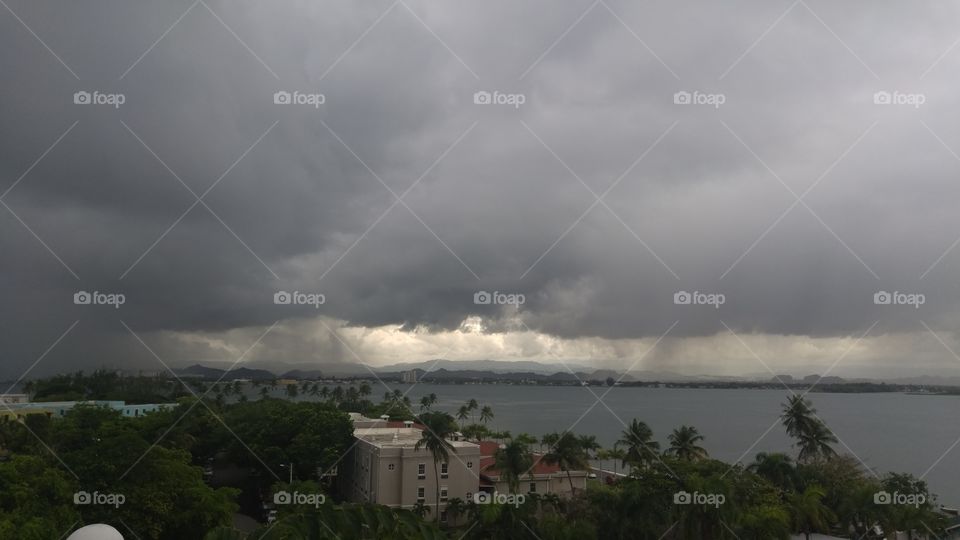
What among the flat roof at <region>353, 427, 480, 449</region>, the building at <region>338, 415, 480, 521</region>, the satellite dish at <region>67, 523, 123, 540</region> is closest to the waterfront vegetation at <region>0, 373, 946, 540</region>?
the building at <region>338, 415, 480, 521</region>

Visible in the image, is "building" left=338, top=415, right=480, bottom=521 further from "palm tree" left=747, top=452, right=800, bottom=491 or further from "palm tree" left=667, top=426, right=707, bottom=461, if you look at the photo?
"palm tree" left=747, top=452, right=800, bottom=491

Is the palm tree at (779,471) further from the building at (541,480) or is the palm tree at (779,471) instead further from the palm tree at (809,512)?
the building at (541,480)

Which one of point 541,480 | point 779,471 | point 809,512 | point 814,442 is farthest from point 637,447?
point 814,442

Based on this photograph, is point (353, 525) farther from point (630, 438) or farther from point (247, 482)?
point (247, 482)

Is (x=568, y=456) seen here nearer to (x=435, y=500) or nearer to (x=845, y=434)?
(x=435, y=500)

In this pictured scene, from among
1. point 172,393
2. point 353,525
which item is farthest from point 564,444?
point 172,393
